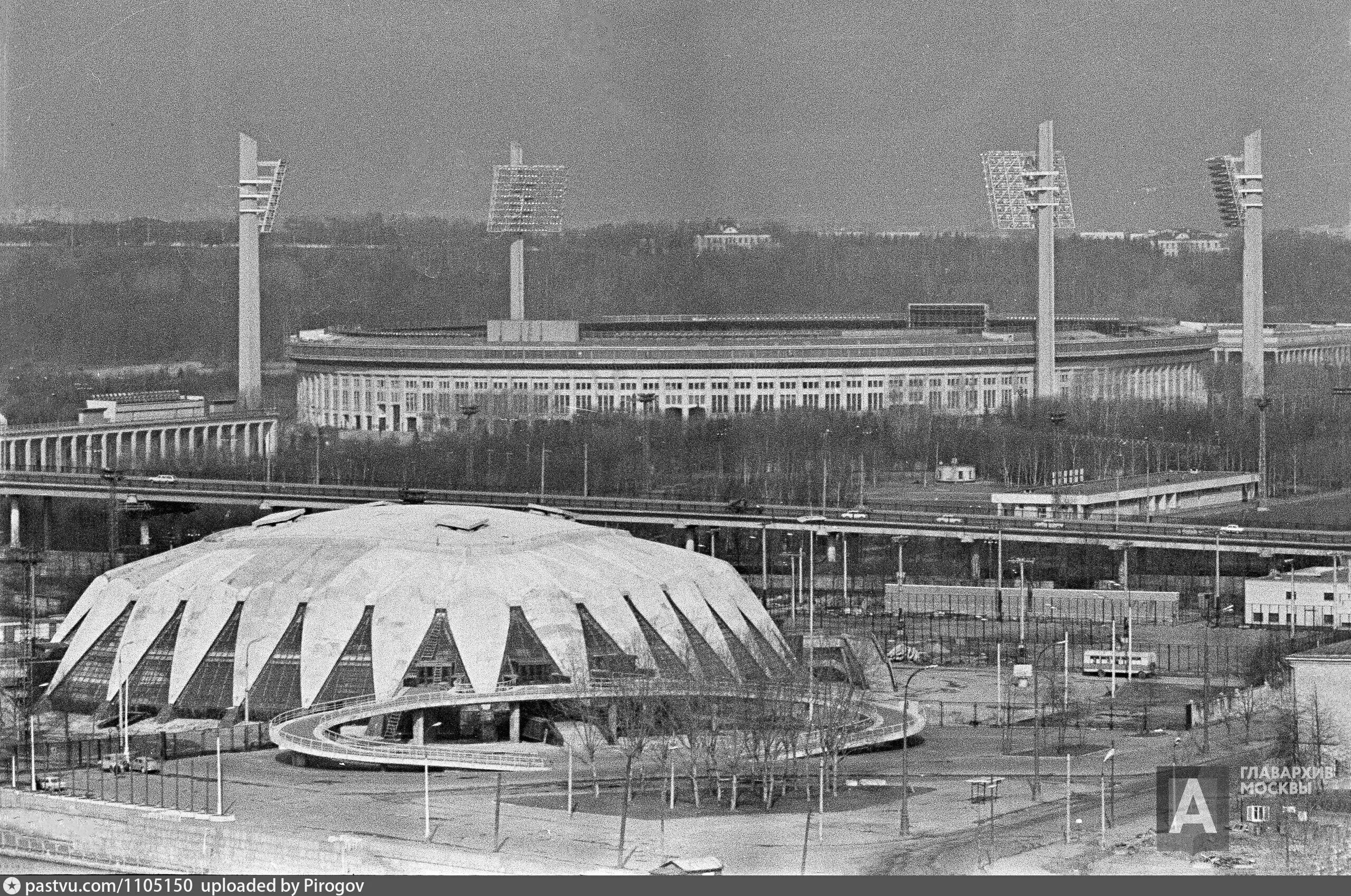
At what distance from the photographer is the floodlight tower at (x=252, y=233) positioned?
8956 centimetres

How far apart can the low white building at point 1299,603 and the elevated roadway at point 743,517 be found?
4.04 meters

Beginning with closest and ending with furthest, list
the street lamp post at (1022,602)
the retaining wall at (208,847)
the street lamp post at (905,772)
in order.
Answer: the retaining wall at (208,847) → the street lamp post at (905,772) → the street lamp post at (1022,602)

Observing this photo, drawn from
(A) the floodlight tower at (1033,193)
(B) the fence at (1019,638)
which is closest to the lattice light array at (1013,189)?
(A) the floodlight tower at (1033,193)

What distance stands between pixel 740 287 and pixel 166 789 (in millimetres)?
85374

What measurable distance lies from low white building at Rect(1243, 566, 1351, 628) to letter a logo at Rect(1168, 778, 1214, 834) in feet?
50.4

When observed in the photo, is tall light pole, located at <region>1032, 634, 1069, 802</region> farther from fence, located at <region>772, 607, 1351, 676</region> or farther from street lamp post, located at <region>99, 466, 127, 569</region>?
street lamp post, located at <region>99, 466, 127, 569</region>

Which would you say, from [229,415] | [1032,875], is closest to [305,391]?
[229,415]

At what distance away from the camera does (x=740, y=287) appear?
118625 millimetres

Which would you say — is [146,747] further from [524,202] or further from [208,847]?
[524,202]

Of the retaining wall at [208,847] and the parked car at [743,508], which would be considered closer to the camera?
the retaining wall at [208,847]

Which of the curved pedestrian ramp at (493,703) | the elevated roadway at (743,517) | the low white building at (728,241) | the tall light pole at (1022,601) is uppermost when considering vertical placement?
the low white building at (728,241)

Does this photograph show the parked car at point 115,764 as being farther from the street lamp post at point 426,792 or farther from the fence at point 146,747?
the street lamp post at point 426,792

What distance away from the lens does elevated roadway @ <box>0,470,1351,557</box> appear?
179 feet
